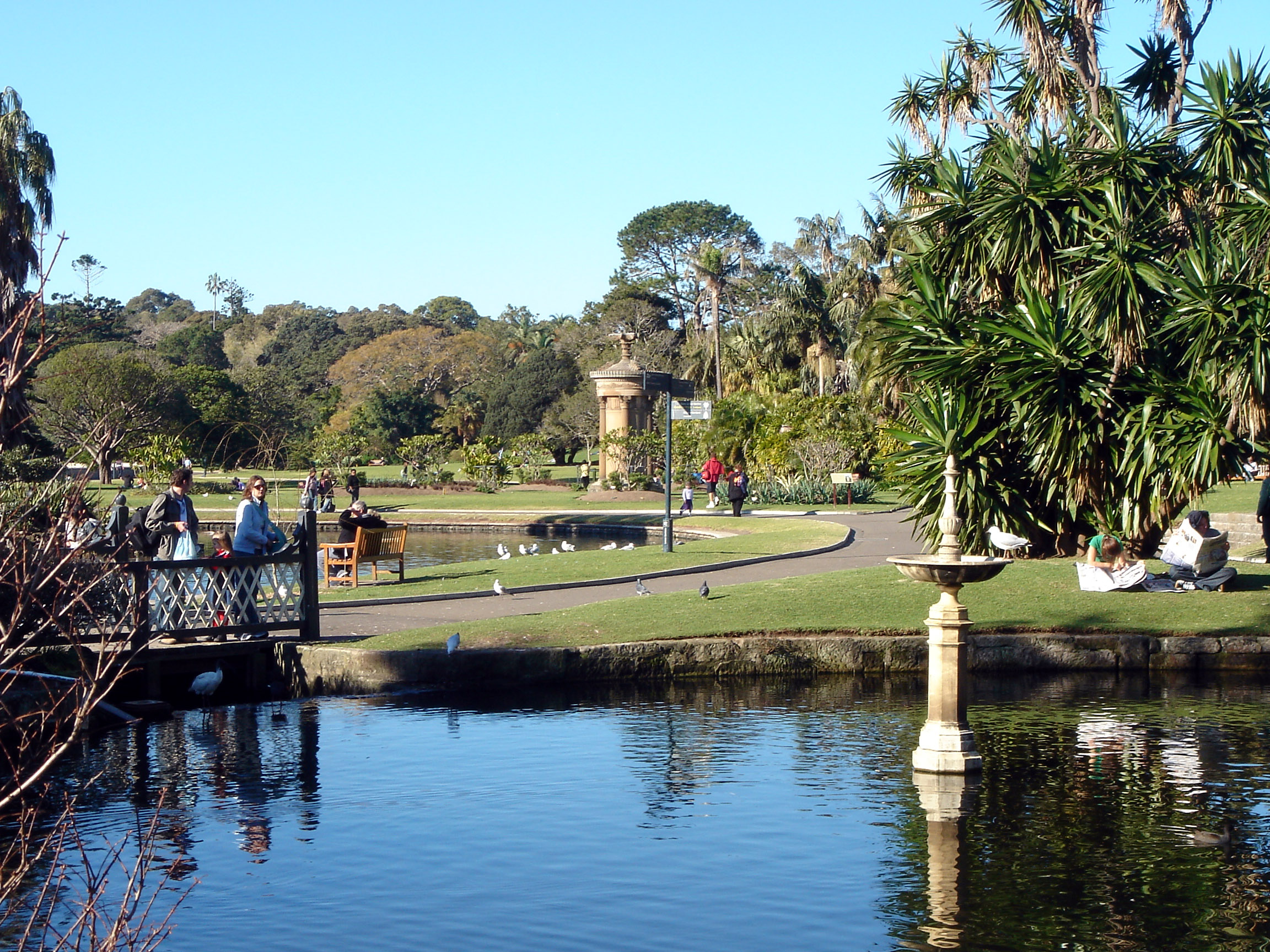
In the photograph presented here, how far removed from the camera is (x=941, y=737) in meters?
9.78

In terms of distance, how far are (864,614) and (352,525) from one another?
898 centimetres

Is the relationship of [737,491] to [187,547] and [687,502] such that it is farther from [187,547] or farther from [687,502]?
[187,547]

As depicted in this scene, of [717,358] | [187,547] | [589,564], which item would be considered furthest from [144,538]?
[717,358]

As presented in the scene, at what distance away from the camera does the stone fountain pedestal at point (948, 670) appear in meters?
9.63

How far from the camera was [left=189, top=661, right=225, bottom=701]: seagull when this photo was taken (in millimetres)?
13141

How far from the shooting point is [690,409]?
2844 centimetres

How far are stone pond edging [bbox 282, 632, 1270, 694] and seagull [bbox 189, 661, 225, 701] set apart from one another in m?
0.83

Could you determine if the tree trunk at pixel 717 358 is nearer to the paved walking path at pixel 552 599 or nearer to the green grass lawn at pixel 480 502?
the green grass lawn at pixel 480 502

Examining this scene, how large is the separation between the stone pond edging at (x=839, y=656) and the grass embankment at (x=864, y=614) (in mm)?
189

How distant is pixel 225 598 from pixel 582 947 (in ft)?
27.5

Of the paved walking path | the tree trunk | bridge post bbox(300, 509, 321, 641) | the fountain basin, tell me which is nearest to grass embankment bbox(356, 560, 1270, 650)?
bridge post bbox(300, 509, 321, 641)

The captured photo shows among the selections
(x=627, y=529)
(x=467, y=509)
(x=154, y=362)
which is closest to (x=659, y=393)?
(x=467, y=509)

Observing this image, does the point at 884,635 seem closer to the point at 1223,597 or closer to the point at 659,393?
the point at 1223,597

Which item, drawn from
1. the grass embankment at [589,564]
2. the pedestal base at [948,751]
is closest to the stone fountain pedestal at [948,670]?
the pedestal base at [948,751]
